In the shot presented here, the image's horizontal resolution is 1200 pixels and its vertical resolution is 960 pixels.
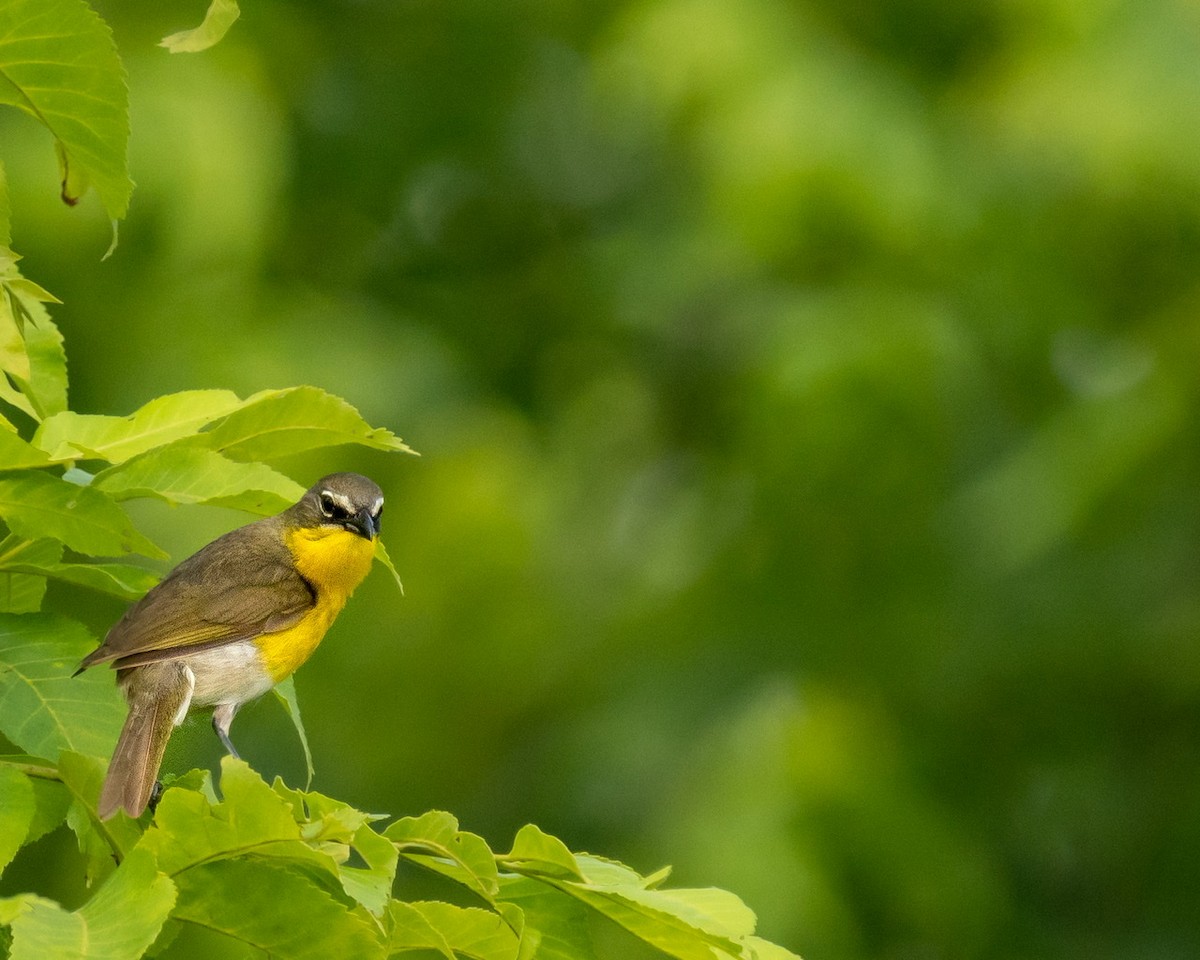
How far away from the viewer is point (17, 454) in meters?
2.29

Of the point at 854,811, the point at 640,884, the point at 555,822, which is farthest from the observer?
the point at 555,822

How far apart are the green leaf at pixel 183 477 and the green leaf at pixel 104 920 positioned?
0.58 meters

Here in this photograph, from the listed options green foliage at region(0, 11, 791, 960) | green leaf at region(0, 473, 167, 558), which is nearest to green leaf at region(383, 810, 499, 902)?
green foliage at region(0, 11, 791, 960)

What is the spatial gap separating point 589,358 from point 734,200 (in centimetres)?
293

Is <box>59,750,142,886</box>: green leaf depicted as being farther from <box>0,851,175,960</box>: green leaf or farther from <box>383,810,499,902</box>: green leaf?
<box>383,810,499,902</box>: green leaf

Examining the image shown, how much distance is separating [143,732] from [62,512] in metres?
0.55

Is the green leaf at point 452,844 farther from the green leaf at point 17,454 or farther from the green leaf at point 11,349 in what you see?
the green leaf at point 11,349

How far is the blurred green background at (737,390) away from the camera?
25.7ft

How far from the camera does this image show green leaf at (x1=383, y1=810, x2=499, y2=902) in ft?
7.38

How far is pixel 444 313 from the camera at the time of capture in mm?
10656

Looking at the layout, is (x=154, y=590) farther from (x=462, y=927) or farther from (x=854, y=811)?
(x=854, y=811)

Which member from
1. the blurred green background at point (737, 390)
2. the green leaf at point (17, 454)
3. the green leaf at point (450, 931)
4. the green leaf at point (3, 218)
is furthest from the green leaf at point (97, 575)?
the blurred green background at point (737, 390)

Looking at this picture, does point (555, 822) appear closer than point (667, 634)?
Yes

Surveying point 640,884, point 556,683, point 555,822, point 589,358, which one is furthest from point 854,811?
point 640,884
